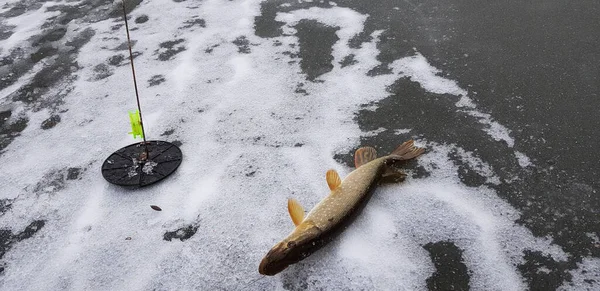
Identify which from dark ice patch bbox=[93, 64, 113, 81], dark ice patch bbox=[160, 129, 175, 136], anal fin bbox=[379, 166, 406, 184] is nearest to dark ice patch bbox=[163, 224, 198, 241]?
dark ice patch bbox=[160, 129, 175, 136]

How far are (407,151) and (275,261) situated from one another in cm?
141

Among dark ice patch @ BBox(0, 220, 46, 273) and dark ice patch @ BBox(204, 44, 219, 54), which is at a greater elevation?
dark ice patch @ BBox(204, 44, 219, 54)

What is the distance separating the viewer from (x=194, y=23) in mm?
5707

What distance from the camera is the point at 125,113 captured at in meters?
4.12

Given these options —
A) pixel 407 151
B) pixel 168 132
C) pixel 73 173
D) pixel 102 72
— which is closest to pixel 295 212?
pixel 407 151

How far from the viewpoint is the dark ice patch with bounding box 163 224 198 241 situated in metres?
2.86

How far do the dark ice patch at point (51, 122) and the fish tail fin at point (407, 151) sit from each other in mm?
3055

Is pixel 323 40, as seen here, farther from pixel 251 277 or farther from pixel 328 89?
pixel 251 277

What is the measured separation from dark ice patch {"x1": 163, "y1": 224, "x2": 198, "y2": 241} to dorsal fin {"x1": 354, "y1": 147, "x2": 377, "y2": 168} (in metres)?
1.24

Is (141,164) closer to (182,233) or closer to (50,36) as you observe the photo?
(182,233)

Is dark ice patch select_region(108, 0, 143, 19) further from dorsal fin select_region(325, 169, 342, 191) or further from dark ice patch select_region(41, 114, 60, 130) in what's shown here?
dorsal fin select_region(325, 169, 342, 191)

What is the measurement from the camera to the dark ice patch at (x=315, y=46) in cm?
457

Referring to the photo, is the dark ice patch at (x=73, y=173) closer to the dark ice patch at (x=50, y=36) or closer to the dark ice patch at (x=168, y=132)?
the dark ice patch at (x=168, y=132)

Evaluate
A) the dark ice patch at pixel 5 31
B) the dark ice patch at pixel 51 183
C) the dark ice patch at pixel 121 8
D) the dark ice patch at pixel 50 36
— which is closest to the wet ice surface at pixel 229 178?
the dark ice patch at pixel 51 183
